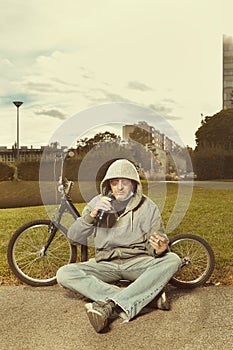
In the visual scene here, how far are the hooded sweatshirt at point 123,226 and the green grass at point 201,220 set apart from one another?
78 cm

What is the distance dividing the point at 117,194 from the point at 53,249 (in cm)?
106

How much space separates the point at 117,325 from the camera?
3.95 meters

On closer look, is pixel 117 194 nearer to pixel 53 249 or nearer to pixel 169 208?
pixel 53 249

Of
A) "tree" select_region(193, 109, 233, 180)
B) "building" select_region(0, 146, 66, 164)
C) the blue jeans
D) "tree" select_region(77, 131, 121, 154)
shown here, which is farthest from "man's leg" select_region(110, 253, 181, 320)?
"tree" select_region(193, 109, 233, 180)

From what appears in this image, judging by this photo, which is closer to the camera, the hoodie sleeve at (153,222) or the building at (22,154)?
the hoodie sleeve at (153,222)

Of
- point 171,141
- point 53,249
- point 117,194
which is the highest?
point 171,141

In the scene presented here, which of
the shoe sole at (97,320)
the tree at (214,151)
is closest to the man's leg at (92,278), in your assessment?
the shoe sole at (97,320)

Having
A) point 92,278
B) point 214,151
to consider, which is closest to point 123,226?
point 92,278

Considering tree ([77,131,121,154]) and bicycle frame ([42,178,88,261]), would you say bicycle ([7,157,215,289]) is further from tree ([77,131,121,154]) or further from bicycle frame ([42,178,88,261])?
tree ([77,131,121,154])

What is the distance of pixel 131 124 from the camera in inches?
219

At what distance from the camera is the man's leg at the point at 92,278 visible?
4.23 meters

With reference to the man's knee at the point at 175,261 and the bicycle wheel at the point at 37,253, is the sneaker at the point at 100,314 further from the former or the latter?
the bicycle wheel at the point at 37,253

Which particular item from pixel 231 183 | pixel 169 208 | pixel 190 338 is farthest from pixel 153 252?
pixel 231 183

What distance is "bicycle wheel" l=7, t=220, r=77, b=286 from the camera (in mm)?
5004
